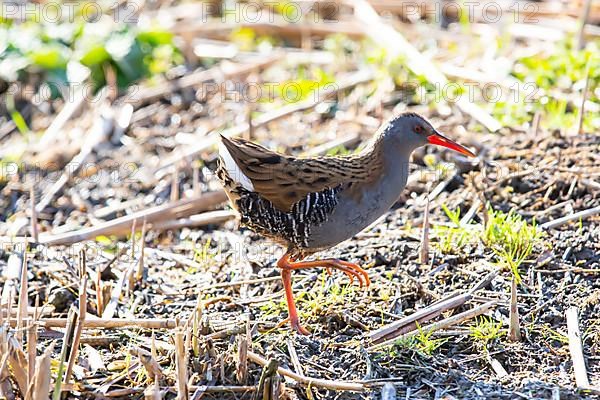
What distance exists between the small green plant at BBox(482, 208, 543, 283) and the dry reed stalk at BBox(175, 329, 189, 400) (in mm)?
2048

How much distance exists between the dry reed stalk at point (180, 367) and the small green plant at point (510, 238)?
205cm

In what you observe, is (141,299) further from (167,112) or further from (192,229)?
(167,112)

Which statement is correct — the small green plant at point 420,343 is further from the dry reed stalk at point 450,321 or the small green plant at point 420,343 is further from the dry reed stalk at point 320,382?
the dry reed stalk at point 320,382

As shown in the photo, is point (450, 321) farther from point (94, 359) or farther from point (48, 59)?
point (48, 59)

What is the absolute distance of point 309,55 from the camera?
9.72 metres

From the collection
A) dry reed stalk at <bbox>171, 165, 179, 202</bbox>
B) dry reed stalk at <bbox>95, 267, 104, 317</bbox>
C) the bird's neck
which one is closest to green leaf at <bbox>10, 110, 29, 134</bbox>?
dry reed stalk at <bbox>171, 165, 179, 202</bbox>

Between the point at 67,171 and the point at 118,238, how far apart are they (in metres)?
1.28

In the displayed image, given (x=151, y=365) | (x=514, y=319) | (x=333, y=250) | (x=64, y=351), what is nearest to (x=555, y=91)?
(x=333, y=250)

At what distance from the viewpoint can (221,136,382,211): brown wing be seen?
541 centimetres

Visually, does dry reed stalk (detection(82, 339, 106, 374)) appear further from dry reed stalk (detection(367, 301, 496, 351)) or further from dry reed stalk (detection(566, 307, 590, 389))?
dry reed stalk (detection(566, 307, 590, 389))

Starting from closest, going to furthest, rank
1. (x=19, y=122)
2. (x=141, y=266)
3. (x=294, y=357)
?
(x=294, y=357) < (x=141, y=266) < (x=19, y=122)

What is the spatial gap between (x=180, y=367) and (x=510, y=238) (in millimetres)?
2254

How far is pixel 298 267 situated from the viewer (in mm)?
5477

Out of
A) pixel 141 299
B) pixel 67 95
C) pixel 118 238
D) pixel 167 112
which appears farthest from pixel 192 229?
pixel 67 95
